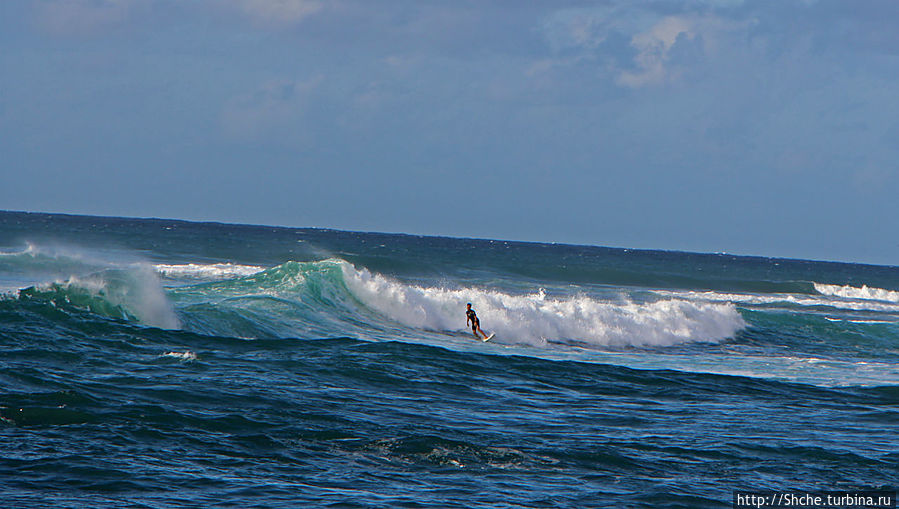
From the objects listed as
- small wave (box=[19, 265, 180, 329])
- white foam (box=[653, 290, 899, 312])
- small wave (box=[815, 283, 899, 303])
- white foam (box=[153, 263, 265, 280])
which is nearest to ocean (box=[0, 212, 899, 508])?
small wave (box=[19, 265, 180, 329])

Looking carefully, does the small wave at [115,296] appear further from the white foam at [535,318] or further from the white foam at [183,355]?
the white foam at [535,318]

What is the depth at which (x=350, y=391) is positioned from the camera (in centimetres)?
1259

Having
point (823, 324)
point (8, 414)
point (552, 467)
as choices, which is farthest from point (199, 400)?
point (823, 324)

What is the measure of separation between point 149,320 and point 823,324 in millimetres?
21353

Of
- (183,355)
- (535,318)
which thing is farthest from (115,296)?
(535,318)

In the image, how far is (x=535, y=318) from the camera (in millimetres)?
24906

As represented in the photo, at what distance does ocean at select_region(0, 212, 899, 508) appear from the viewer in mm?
8195

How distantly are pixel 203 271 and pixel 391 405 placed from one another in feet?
105

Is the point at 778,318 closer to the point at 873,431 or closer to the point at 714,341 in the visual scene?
the point at 714,341

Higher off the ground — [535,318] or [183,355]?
[535,318]

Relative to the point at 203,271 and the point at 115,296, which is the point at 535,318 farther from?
the point at 203,271

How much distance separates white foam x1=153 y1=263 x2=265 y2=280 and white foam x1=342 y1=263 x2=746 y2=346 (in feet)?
47.0

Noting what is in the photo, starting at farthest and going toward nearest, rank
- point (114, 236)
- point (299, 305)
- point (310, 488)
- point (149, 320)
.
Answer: point (114, 236)
point (299, 305)
point (149, 320)
point (310, 488)

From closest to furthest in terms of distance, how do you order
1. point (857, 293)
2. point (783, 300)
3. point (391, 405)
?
point (391, 405), point (783, 300), point (857, 293)
